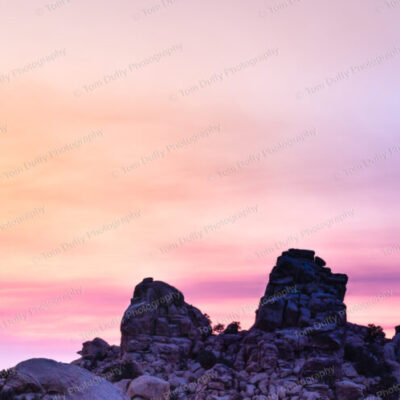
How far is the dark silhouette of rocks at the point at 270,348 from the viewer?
8856 centimetres

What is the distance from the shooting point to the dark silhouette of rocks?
88562 millimetres

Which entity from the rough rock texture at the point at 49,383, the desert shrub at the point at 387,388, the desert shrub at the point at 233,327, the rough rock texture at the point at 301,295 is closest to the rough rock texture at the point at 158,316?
the desert shrub at the point at 233,327

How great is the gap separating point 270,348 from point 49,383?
66589 mm

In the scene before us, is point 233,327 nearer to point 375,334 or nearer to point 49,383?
point 375,334

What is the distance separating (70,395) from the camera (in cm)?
3247

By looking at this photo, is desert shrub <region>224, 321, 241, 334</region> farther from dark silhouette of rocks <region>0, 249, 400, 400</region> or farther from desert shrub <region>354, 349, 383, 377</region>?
desert shrub <region>354, 349, 383, 377</region>

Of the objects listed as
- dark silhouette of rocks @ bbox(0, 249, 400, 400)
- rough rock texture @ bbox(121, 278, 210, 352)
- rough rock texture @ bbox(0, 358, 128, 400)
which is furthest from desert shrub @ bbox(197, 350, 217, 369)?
rough rock texture @ bbox(0, 358, 128, 400)

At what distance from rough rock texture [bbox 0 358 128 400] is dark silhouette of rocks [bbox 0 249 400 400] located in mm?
49009

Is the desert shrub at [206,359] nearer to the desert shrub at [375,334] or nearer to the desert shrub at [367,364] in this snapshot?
the desert shrub at [367,364]

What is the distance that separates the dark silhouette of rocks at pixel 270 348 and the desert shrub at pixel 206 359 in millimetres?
135

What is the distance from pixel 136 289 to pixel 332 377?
32.2 metres

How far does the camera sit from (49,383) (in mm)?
32688

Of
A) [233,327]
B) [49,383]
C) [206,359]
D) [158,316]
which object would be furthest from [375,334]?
[49,383]

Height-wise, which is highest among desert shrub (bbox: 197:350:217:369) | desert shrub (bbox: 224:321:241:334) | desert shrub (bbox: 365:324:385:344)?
desert shrub (bbox: 224:321:241:334)
